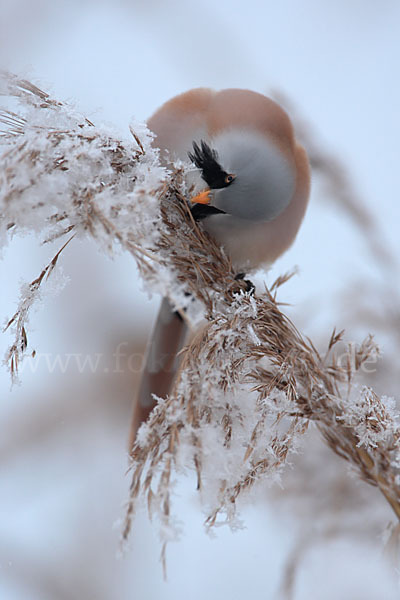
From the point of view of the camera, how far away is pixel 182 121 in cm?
107

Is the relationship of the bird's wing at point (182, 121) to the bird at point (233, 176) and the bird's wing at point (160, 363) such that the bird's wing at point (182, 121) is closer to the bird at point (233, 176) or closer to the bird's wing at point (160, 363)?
the bird at point (233, 176)

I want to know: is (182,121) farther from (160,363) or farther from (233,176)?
(160,363)

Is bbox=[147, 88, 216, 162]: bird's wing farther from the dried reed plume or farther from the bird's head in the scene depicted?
the dried reed plume

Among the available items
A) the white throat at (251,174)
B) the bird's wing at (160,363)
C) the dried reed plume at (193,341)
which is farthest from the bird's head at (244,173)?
the bird's wing at (160,363)

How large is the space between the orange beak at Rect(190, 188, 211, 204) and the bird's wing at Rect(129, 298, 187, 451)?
1.08 feet

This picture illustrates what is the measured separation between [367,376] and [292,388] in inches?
20.5

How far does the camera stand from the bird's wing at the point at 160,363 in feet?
3.48

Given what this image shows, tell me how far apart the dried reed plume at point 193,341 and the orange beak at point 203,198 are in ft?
0.36

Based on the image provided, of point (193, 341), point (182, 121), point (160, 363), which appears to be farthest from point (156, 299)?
point (193, 341)

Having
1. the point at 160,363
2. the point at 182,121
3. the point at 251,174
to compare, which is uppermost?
the point at 182,121

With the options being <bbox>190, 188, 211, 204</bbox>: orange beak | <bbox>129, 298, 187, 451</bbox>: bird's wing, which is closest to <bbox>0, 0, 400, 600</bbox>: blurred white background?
<bbox>129, 298, 187, 451</bbox>: bird's wing

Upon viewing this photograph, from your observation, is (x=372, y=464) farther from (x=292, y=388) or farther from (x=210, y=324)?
(x=210, y=324)

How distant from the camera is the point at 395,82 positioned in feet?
6.07

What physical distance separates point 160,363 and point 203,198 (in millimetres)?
435
